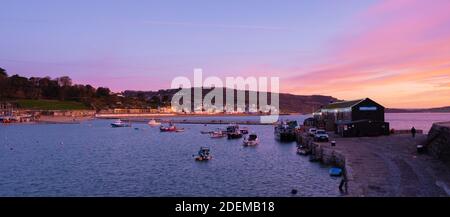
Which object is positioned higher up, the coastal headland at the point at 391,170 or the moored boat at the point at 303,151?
the coastal headland at the point at 391,170

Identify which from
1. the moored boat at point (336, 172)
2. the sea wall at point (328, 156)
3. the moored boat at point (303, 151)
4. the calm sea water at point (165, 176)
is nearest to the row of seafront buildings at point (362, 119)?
the moored boat at point (303, 151)

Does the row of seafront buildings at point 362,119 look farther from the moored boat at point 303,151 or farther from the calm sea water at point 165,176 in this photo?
the calm sea water at point 165,176

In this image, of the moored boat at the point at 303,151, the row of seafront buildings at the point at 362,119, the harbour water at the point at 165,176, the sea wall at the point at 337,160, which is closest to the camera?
the sea wall at the point at 337,160

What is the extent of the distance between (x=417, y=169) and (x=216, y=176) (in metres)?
20.5

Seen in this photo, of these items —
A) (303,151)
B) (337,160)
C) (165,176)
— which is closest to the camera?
(337,160)

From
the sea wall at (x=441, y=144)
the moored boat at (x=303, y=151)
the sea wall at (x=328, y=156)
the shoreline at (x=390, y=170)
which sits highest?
the sea wall at (x=441, y=144)

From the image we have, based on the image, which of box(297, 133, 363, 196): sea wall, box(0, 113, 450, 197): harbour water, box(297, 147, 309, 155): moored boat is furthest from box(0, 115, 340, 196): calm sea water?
box(297, 147, 309, 155): moored boat

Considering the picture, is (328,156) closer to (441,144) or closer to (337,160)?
(337,160)

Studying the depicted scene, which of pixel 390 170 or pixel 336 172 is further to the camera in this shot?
pixel 336 172

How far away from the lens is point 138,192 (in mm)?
38062

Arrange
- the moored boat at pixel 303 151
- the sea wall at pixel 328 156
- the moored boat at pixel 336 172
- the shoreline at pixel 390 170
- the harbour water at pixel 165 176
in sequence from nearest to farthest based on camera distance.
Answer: the shoreline at pixel 390 170, the harbour water at pixel 165 176, the moored boat at pixel 336 172, the sea wall at pixel 328 156, the moored boat at pixel 303 151

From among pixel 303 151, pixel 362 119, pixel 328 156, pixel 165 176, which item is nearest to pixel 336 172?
pixel 328 156
